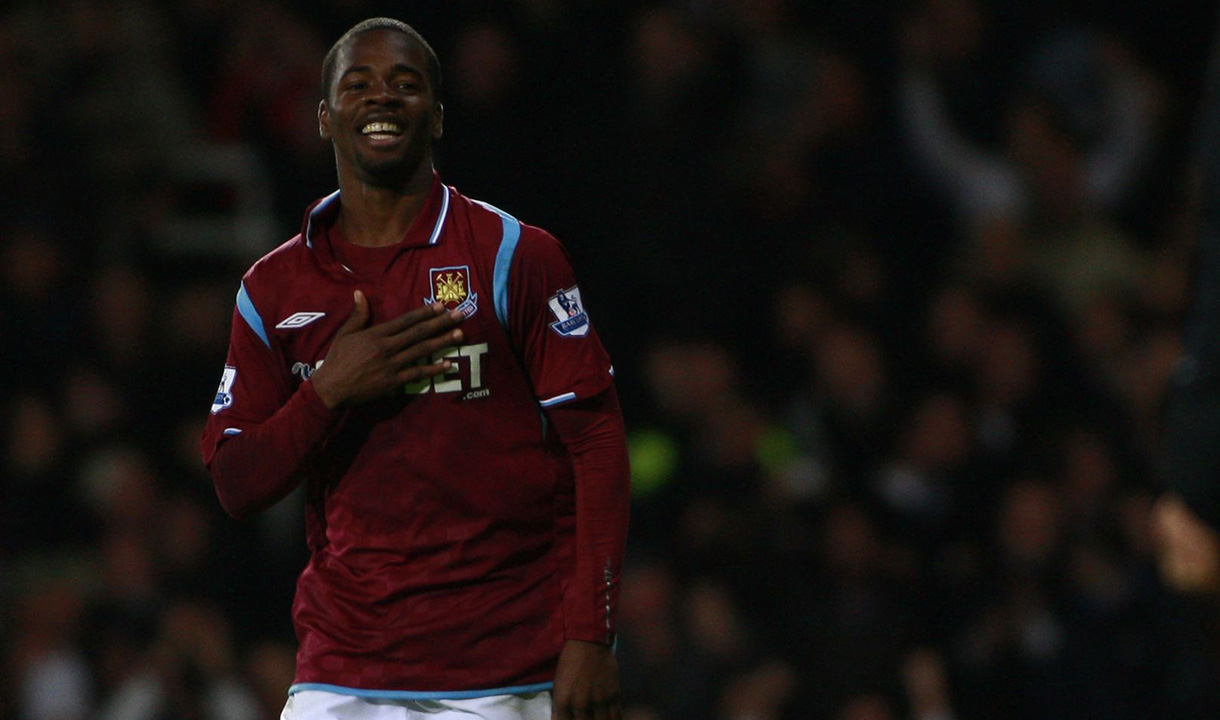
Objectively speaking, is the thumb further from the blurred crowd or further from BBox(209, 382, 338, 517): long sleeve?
the blurred crowd

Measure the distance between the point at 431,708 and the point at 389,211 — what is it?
2.96ft

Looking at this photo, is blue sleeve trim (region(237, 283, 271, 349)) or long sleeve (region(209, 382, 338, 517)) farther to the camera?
blue sleeve trim (region(237, 283, 271, 349))

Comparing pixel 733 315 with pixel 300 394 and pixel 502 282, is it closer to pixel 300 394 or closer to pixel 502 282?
pixel 502 282

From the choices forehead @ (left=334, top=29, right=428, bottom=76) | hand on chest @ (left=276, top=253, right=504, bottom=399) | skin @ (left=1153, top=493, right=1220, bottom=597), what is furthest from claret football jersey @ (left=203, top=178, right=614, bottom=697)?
skin @ (left=1153, top=493, right=1220, bottom=597)

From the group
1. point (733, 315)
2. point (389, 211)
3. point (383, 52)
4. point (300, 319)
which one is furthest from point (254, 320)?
point (733, 315)

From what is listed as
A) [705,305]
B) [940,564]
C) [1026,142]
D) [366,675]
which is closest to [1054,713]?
[940,564]

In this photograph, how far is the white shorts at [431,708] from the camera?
3.24 metres

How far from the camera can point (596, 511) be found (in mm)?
3209

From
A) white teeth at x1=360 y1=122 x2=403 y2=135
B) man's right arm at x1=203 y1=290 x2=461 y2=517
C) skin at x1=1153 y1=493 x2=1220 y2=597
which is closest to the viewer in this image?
skin at x1=1153 y1=493 x2=1220 y2=597

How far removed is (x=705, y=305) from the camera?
7.06 m

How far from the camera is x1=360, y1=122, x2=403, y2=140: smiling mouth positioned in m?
3.25

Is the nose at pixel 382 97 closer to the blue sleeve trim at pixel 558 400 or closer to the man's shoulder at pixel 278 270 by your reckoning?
the man's shoulder at pixel 278 270

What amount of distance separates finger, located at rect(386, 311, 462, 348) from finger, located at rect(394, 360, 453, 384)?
5 cm

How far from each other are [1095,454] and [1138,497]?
22 centimetres
